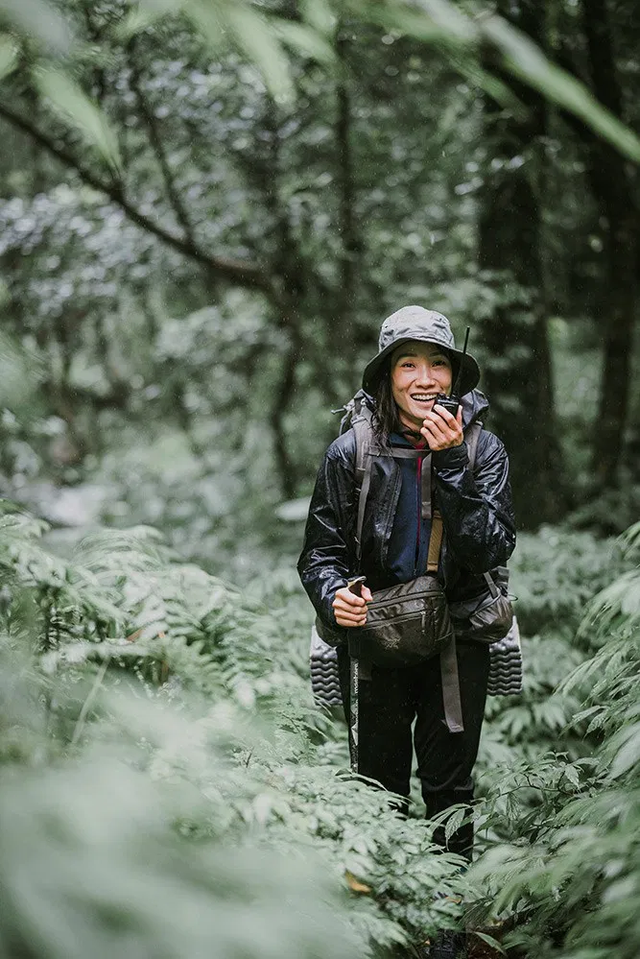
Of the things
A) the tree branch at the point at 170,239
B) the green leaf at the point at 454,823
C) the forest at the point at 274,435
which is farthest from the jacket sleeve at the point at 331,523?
the tree branch at the point at 170,239

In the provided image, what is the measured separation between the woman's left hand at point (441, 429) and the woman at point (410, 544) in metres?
0.08

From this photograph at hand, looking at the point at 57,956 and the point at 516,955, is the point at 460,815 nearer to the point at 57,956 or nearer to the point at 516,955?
the point at 516,955

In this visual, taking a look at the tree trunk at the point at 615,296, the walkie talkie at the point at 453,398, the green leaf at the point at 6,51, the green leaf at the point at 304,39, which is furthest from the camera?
the tree trunk at the point at 615,296

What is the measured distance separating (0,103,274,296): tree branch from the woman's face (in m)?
5.92

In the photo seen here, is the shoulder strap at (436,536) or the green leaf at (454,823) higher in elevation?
the shoulder strap at (436,536)

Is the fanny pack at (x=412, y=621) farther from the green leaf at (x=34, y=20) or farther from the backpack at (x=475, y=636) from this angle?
the green leaf at (x=34, y=20)

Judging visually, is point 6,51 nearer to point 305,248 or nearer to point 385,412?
point 385,412

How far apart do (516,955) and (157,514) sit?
28.0 feet

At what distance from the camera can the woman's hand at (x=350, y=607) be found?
340cm

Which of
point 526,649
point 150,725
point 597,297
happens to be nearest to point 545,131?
point 597,297

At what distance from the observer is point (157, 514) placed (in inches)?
440

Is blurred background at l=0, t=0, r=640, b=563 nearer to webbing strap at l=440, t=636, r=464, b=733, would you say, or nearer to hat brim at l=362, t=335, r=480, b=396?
hat brim at l=362, t=335, r=480, b=396

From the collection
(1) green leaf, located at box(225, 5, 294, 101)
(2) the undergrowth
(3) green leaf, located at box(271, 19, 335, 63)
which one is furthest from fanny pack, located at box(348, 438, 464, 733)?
(1) green leaf, located at box(225, 5, 294, 101)

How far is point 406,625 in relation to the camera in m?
3.48
